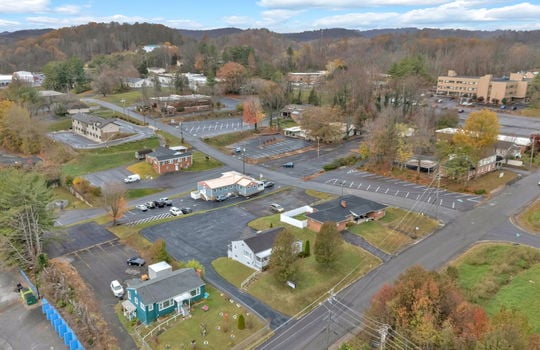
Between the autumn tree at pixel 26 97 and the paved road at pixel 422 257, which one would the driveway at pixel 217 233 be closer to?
the paved road at pixel 422 257

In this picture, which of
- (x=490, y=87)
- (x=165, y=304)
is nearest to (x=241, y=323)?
(x=165, y=304)

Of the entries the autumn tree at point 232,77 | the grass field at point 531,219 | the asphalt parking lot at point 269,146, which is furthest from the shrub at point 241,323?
the autumn tree at point 232,77

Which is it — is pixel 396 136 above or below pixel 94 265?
above

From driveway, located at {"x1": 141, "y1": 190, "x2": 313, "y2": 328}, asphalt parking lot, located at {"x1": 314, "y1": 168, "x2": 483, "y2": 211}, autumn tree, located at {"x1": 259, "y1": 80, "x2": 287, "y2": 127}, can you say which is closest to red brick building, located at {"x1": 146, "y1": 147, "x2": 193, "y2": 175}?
driveway, located at {"x1": 141, "y1": 190, "x2": 313, "y2": 328}

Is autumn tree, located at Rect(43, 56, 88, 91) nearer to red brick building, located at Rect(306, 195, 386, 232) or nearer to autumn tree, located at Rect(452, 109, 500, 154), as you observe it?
red brick building, located at Rect(306, 195, 386, 232)

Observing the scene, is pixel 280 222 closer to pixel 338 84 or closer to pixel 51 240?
pixel 51 240

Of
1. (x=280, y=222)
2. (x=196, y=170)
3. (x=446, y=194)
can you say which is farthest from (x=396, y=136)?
(x=196, y=170)
